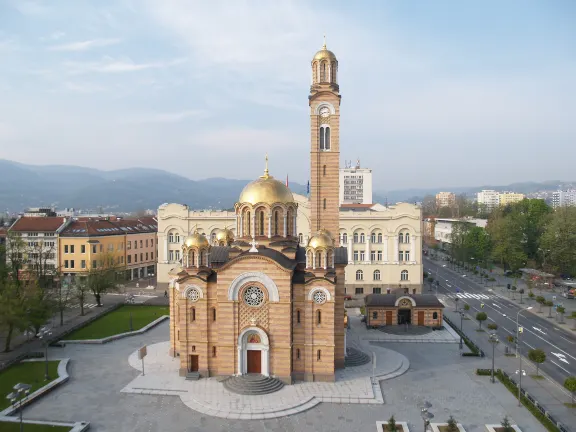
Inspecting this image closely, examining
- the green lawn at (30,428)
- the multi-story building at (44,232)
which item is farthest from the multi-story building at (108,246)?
the green lawn at (30,428)

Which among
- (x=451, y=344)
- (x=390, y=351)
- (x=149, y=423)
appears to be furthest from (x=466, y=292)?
(x=149, y=423)

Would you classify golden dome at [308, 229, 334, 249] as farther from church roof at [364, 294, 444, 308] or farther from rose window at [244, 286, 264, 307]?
church roof at [364, 294, 444, 308]

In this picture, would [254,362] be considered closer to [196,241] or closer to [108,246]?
[196,241]

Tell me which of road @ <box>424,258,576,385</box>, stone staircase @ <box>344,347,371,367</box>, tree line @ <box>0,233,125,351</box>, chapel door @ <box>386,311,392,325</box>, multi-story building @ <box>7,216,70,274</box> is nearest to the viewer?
stone staircase @ <box>344,347,371,367</box>

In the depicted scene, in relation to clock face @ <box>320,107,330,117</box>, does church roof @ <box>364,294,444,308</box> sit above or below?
below

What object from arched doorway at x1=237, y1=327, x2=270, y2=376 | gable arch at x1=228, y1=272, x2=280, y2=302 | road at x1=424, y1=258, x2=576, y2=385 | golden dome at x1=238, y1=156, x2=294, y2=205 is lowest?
road at x1=424, y1=258, x2=576, y2=385

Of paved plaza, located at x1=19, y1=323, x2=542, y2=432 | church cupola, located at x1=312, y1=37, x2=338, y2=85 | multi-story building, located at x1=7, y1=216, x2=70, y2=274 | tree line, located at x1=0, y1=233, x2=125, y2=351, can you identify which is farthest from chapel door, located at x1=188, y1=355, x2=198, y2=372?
multi-story building, located at x1=7, y1=216, x2=70, y2=274
